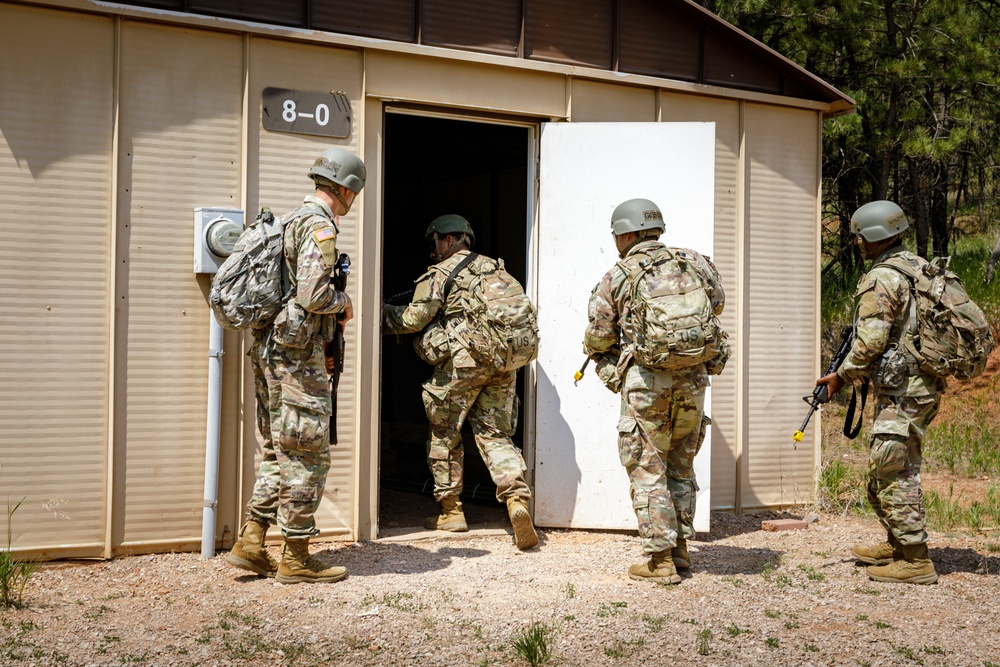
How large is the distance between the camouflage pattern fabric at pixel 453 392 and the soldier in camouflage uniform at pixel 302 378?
1.40m

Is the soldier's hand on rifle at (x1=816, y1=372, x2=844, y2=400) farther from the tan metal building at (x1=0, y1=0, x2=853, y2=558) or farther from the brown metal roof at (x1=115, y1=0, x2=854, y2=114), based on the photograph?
the brown metal roof at (x1=115, y1=0, x2=854, y2=114)

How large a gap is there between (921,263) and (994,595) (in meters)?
1.86

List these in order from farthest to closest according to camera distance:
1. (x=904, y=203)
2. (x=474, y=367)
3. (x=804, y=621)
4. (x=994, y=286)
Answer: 1. (x=904, y=203)
2. (x=994, y=286)
3. (x=474, y=367)
4. (x=804, y=621)

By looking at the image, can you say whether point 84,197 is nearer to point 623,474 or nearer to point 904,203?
point 623,474

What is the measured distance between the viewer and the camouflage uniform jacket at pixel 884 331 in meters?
5.35

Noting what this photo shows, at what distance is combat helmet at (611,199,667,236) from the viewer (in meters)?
5.53

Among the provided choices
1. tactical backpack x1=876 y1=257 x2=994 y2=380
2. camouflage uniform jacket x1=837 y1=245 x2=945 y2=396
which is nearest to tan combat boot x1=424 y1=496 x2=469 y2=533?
camouflage uniform jacket x1=837 y1=245 x2=945 y2=396

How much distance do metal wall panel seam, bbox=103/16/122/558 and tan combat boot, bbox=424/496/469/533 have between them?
213cm

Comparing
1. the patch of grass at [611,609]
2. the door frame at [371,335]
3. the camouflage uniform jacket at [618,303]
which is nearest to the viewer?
the patch of grass at [611,609]

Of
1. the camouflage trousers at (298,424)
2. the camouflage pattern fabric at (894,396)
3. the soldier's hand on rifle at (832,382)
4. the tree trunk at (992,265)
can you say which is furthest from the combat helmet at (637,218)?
the tree trunk at (992,265)

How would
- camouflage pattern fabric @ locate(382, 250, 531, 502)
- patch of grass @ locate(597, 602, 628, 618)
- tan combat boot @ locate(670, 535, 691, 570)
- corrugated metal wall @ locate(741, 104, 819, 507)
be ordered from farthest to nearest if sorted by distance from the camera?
corrugated metal wall @ locate(741, 104, 819, 507)
camouflage pattern fabric @ locate(382, 250, 531, 502)
tan combat boot @ locate(670, 535, 691, 570)
patch of grass @ locate(597, 602, 628, 618)

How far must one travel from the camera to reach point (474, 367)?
21.5 feet

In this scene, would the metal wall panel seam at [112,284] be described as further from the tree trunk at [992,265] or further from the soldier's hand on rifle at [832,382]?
the tree trunk at [992,265]

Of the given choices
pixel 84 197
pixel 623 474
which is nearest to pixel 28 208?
pixel 84 197
